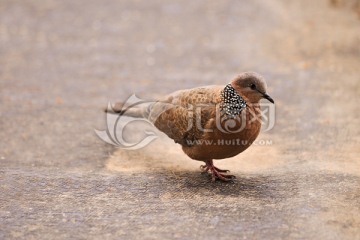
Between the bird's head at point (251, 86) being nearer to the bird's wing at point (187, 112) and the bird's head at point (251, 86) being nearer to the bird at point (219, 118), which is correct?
the bird at point (219, 118)

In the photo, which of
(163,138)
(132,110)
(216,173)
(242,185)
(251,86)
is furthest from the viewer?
(163,138)

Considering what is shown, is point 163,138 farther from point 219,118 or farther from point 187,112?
point 219,118

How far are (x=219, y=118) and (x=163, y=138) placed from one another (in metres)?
2.00

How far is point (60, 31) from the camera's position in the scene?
41.3ft

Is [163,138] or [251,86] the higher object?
[251,86]

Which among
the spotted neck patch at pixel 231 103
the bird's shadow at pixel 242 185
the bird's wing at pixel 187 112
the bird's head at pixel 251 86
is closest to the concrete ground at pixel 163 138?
the bird's shadow at pixel 242 185

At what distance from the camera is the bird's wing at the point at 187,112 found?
505 centimetres

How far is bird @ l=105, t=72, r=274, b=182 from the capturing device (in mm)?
4871

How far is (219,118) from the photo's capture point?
493 centimetres

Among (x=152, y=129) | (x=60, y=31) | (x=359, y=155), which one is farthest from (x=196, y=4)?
(x=359, y=155)

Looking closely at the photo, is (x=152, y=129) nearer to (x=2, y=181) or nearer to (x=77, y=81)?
(x=2, y=181)

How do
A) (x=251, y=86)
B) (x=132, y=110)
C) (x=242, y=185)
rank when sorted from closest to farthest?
(x=251, y=86) < (x=242, y=185) < (x=132, y=110)

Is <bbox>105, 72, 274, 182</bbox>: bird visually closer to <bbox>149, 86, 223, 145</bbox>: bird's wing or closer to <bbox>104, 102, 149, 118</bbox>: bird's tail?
<bbox>149, 86, 223, 145</bbox>: bird's wing

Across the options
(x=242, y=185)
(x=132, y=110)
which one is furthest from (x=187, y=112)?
(x=132, y=110)
